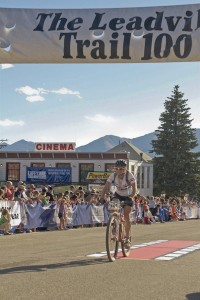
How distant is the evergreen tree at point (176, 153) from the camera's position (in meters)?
65.7

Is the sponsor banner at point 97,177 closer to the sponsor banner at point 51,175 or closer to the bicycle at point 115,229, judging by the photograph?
the sponsor banner at point 51,175

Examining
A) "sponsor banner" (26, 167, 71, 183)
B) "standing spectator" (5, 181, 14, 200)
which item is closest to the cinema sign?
"sponsor banner" (26, 167, 71, 183)

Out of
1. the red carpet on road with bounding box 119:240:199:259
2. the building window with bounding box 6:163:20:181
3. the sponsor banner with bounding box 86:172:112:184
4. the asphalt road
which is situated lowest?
the red carpet on road with bounding box 119:240:199:259

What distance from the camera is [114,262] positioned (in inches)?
357

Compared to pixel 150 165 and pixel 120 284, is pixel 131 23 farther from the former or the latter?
pixel 150 165

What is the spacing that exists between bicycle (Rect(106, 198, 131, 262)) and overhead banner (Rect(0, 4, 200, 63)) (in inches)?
146

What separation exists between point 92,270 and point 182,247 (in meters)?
4.77

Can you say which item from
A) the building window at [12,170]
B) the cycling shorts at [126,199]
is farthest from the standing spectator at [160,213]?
the building window at [12,170]

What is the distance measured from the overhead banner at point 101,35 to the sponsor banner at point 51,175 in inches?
→ 2051

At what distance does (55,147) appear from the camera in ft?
229

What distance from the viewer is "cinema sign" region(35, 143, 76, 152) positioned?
6919cm

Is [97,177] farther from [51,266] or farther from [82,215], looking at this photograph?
[51,266]

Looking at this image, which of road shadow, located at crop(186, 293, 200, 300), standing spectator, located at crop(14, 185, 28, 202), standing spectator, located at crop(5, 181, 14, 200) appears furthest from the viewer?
standing spectator, located at crop(14, 185, 28, 202)

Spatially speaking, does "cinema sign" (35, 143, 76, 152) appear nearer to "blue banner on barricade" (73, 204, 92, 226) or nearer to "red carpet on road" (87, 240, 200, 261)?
"blue banner on barricade" (73, 204, 92, 226)
